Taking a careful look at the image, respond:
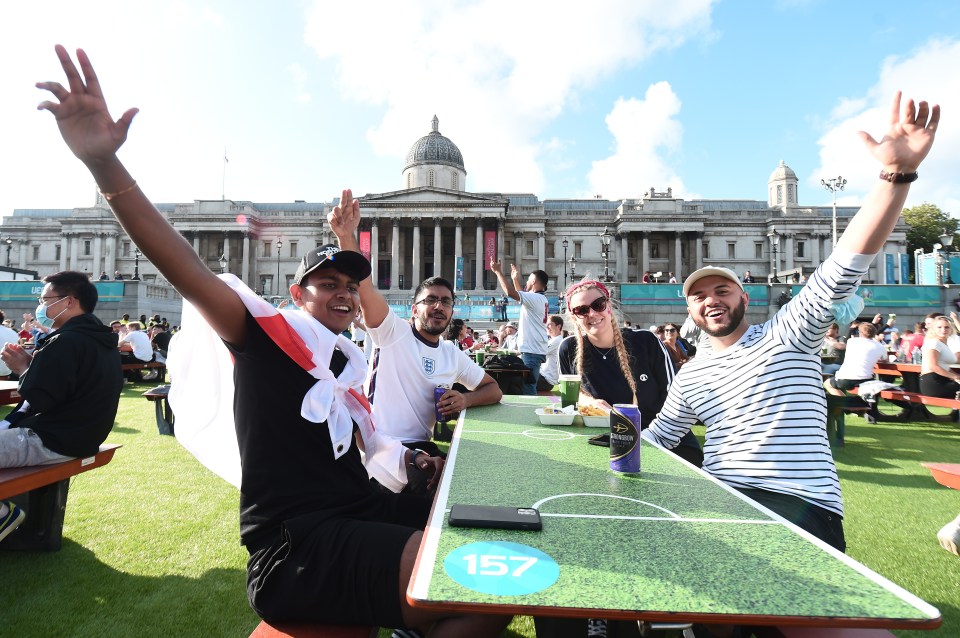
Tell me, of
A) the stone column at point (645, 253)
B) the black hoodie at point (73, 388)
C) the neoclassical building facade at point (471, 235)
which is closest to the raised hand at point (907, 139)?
the black hoodie at point (73, 388)

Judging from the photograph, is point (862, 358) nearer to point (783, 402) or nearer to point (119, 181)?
point (783, 402)

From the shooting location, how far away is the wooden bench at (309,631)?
1.66 metres

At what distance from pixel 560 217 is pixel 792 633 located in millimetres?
50789

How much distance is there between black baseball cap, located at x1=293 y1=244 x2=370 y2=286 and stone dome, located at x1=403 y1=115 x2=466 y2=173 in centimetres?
5036

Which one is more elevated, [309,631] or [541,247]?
[541,247]

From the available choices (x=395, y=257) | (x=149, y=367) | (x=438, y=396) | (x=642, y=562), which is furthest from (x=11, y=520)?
(x=395, y=257)

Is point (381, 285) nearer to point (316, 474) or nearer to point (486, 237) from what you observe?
point (486, 237)

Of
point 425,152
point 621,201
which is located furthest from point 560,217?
point 425,152

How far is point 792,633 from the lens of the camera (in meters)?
1.32

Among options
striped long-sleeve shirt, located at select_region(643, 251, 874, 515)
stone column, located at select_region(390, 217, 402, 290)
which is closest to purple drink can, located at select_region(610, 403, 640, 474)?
striped long-sleeve shirt, located at select_region(643, 251, 874, 515)

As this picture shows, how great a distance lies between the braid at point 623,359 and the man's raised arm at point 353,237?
1.76 meters

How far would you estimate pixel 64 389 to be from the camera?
11.0 ft

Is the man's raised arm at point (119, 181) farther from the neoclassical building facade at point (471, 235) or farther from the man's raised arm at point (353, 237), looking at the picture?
the neoclassical building facade at point (471, 235)

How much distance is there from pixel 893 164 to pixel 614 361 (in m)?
2.23
